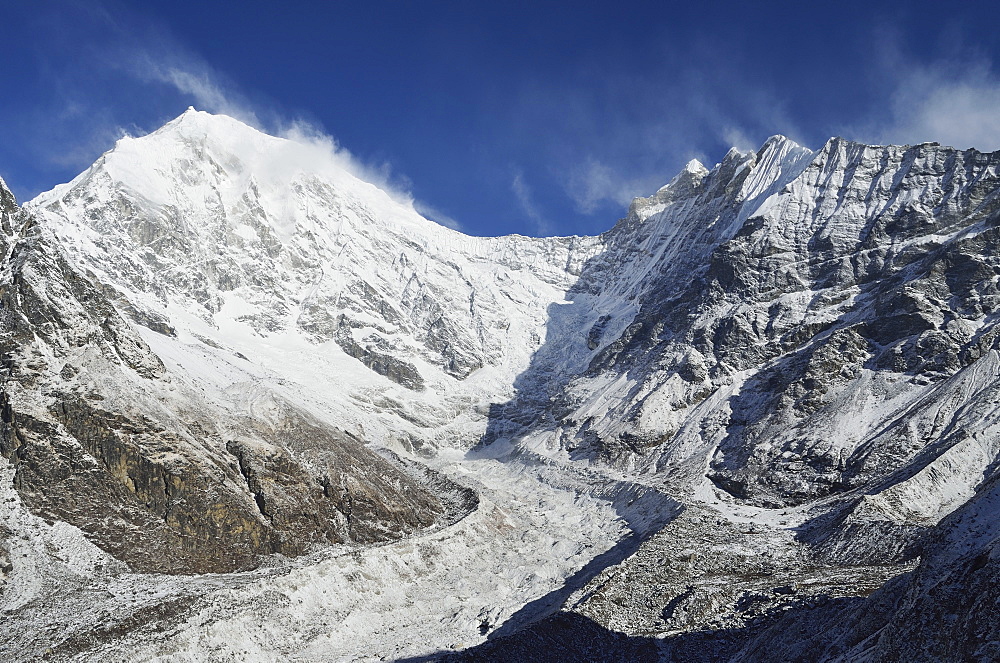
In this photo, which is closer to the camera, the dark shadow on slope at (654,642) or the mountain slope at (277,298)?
the dark shadow on slope at (654,642)

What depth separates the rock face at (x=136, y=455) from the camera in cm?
4312

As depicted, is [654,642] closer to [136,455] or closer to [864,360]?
[136,455]

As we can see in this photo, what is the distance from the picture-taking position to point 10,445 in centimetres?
4381

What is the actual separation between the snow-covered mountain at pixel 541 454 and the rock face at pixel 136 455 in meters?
0.23

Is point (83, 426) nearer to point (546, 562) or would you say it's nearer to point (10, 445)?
point (10, 445)

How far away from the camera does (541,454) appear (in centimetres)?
11319

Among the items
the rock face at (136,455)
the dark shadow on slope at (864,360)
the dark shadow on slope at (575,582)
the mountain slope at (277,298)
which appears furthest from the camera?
the mountain slope at (277,298)

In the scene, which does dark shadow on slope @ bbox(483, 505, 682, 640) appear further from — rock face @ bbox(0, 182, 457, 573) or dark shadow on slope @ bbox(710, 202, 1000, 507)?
dark shadow on slope @ bbox(710, 202, 1000, 507)

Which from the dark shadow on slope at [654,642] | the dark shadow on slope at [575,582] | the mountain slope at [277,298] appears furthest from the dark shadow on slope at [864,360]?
the mountain slope at [277,298]

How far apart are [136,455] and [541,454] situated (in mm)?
75938

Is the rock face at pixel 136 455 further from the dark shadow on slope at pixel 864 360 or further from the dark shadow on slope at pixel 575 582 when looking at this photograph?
the dark shadow on slope at pixel 864 360

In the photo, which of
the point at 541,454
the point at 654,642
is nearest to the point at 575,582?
the point at 654,642

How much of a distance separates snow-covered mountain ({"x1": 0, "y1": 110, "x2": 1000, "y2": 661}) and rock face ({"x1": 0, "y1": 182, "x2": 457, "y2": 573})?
225 mm

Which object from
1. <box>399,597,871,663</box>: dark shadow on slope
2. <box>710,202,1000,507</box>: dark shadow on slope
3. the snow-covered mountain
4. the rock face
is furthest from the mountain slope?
<box>399,597,871,663</box>: dark shadow on slope
